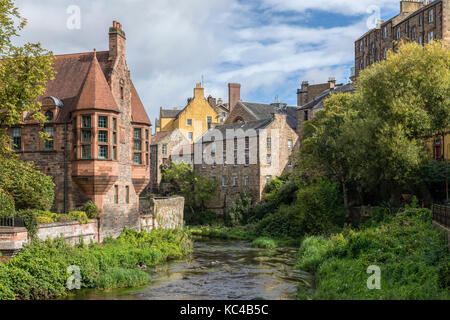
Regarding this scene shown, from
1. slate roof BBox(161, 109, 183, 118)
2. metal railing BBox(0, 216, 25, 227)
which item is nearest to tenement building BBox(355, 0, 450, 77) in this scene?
slate roof BBox(161, 109, 183, 118)

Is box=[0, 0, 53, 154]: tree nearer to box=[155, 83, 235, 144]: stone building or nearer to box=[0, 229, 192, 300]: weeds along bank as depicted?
box=[0, 229, 192, 300]: weeds along bank

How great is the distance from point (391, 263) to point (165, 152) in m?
47.7

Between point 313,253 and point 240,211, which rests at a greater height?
point 240,211

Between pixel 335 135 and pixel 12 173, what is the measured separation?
2752cm

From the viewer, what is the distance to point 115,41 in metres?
31.9

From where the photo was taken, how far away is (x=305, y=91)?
71.9 m

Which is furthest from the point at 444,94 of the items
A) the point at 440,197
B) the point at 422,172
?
the point at 440,197

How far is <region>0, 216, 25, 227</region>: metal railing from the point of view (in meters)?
22.4

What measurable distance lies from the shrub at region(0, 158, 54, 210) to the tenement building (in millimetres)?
31273

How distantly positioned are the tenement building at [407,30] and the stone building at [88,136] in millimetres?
24898

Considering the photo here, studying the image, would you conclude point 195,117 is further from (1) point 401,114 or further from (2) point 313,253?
(2) point 313,253

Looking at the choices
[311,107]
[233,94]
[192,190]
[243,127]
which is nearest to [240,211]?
[192,190]
